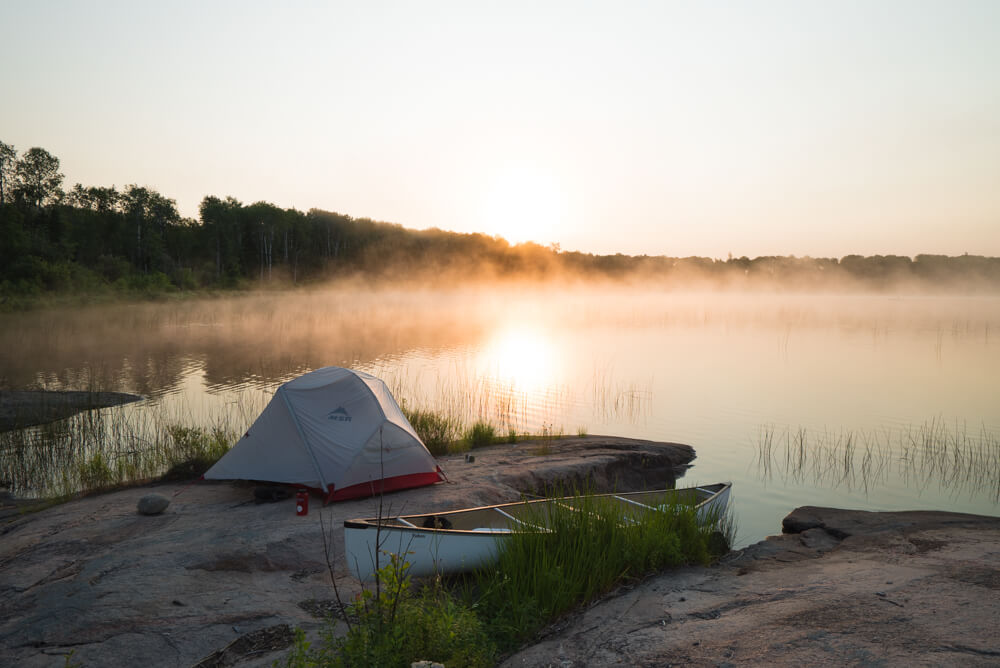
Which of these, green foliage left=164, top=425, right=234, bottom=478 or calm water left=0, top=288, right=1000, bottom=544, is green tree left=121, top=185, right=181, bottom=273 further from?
green foliage left=164, top=425, right=234, bottom=478

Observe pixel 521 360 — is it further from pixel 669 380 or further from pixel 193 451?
pixel 193 451

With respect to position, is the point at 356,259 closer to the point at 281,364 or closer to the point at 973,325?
the point at 281,364

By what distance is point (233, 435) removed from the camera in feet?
39.0

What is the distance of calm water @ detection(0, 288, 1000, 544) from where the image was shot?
11.3 meters

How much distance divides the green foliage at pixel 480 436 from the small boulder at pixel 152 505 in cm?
586

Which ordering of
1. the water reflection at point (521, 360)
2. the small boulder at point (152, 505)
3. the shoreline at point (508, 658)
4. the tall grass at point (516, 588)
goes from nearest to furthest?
the tall grass at point (516, 588), the shoreline at point (508, 658), the small boulder at point (152, 505), the water reflection at point (521, 360)

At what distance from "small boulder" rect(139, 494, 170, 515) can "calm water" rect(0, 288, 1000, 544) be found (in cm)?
625

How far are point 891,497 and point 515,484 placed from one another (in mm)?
6342

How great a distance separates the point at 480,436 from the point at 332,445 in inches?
186

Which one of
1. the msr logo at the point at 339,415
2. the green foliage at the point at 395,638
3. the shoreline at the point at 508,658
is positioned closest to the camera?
the green foliage at the point at 395,638

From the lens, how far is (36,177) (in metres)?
49.3

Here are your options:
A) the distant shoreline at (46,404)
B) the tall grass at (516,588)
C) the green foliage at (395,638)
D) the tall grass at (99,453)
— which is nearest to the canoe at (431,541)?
the tall grass at (516,588)

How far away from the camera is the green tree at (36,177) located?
159 feet

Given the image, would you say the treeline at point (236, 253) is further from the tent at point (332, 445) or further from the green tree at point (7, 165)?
the tent at point (332, 445)
